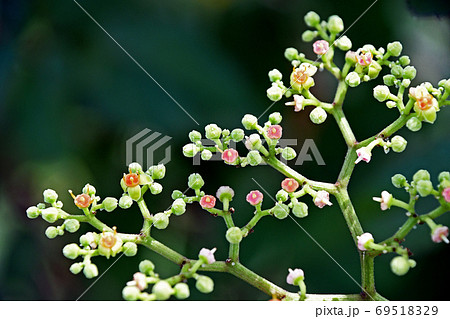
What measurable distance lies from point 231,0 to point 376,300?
1.29 metres

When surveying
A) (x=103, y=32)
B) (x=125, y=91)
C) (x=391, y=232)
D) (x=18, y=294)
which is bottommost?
(x=18, y=294)

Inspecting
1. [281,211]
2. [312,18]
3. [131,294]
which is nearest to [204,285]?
[131,294]

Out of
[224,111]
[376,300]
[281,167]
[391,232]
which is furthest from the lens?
[224,111]

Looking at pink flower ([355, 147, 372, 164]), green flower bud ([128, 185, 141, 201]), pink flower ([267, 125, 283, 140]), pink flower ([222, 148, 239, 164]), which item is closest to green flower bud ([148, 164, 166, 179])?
green flower bud ([128, 185, 141, 201])

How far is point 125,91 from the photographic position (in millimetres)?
2139

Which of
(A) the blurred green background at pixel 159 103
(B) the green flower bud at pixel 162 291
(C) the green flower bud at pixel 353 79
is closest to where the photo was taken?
(B) the green flower bud at pixel 162 291

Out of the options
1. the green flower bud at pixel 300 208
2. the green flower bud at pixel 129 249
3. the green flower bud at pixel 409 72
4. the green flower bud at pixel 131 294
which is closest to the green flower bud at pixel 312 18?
the green flower bud at pixel 409 72

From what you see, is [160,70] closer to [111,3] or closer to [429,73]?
[111,3]

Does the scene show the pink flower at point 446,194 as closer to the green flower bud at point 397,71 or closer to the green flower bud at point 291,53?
the green flower bud at point 397,71

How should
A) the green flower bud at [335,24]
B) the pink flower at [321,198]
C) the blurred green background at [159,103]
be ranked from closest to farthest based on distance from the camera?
the pink flower at [321,198] → the green flower bud at [335,24] → the blurred green background at [159,103]

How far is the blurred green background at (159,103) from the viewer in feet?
6.72
